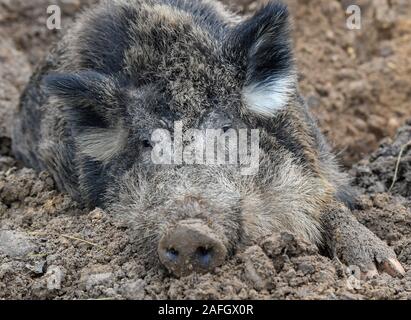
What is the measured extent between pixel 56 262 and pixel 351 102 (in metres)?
4.39

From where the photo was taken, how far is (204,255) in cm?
388

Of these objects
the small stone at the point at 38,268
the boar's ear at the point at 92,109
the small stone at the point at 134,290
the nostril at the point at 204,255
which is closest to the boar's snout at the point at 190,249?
the nostril at the point at 204,255

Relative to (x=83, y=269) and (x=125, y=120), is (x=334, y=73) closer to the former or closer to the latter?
(x=125, y=120)

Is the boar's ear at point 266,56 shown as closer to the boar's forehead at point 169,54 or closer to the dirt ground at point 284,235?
the boar's forehead at point 169,54

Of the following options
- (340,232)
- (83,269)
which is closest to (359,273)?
(340,232)

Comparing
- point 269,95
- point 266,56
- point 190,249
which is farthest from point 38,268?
point 266,56

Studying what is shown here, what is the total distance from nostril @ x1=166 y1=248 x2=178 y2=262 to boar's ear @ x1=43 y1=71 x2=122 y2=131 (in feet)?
4.32

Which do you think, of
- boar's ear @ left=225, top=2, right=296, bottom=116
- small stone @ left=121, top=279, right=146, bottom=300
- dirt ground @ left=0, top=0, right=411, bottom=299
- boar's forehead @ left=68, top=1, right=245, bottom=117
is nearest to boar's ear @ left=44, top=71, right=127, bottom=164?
boar's forehead @ left=68, top=1, right=245, bottom=117

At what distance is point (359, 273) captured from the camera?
14.9 ft

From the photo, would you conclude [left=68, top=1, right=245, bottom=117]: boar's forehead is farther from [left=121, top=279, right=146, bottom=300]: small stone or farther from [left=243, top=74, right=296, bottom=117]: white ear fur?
[left=121, top=279, right=146, bottom=300]: small stone

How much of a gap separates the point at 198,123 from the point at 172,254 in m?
0.98

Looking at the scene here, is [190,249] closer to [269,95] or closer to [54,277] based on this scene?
[54,277]
